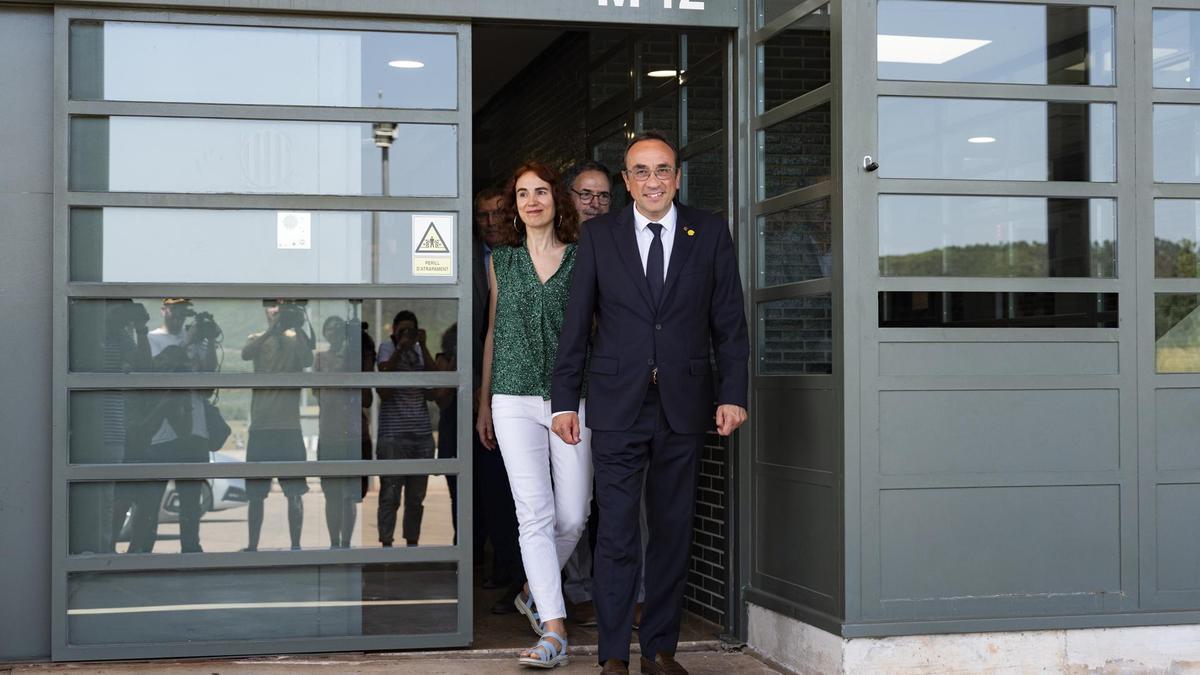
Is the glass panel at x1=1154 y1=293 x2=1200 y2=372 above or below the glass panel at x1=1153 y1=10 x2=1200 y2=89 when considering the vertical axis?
below

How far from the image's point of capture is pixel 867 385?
4754mm

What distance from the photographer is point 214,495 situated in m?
5.18

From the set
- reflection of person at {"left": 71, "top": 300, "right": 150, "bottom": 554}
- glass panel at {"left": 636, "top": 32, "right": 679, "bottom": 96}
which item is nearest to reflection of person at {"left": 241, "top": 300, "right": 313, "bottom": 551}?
reflection of person at {"left": 71, "top": 300, "right": 150, "bottom": 554}

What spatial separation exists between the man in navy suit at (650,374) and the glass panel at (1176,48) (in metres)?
1.77

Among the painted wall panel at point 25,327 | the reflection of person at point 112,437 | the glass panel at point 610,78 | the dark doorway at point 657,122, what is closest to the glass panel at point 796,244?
the dark doorway at point 657,122

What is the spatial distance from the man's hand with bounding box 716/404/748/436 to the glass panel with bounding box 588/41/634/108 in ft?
8.82

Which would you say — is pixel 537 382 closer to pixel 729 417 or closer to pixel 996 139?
pixel 729 417

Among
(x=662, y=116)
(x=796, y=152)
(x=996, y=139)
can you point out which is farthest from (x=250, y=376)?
(x=996, y=139)

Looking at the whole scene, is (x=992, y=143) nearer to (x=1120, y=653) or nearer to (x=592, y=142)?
(x=1120, y=653)

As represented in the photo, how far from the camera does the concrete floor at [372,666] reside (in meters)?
5.01

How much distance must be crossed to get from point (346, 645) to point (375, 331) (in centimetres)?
124

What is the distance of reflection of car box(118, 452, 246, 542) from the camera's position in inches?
203

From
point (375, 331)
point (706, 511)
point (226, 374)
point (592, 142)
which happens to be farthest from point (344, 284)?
point (592, 142)

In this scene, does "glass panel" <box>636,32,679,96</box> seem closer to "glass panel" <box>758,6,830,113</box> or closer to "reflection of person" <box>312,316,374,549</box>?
"glass panel" <box>758,6,830,113</box>
